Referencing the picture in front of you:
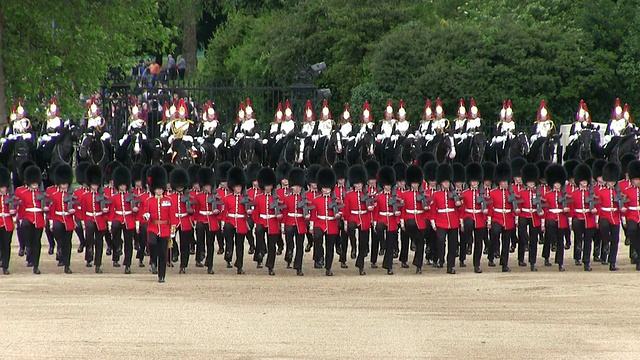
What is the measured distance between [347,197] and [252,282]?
1773 mm

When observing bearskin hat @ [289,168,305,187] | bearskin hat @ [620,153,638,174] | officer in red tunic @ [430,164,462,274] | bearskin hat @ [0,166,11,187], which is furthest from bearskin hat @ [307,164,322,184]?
bearskin hat @ [620,153,638,174]

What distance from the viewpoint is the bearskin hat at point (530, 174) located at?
58.3ft

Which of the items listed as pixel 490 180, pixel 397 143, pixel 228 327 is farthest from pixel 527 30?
pixel 228 327

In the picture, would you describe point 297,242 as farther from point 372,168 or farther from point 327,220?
point 372,168

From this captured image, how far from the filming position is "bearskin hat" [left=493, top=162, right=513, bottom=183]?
58.8 feet

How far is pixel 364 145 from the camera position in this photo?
78.2 ft

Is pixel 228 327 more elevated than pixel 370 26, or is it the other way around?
pixel 370 26

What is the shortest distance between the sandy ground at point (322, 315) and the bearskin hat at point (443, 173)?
1.12 meters

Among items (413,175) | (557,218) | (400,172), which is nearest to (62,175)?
(400,172)

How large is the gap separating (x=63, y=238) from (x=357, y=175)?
372 cm

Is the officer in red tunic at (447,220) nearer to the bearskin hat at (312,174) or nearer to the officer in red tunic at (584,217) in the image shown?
the officer in red tunic at (584,217)

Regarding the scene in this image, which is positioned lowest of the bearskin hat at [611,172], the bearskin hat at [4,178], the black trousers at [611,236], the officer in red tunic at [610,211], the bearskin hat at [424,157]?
the black trousers at [611,236]

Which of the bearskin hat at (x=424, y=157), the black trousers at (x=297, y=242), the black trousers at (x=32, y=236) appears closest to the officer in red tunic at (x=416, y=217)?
the black trousers at (x=297, y=242)

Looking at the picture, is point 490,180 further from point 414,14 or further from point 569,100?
point 414,14
